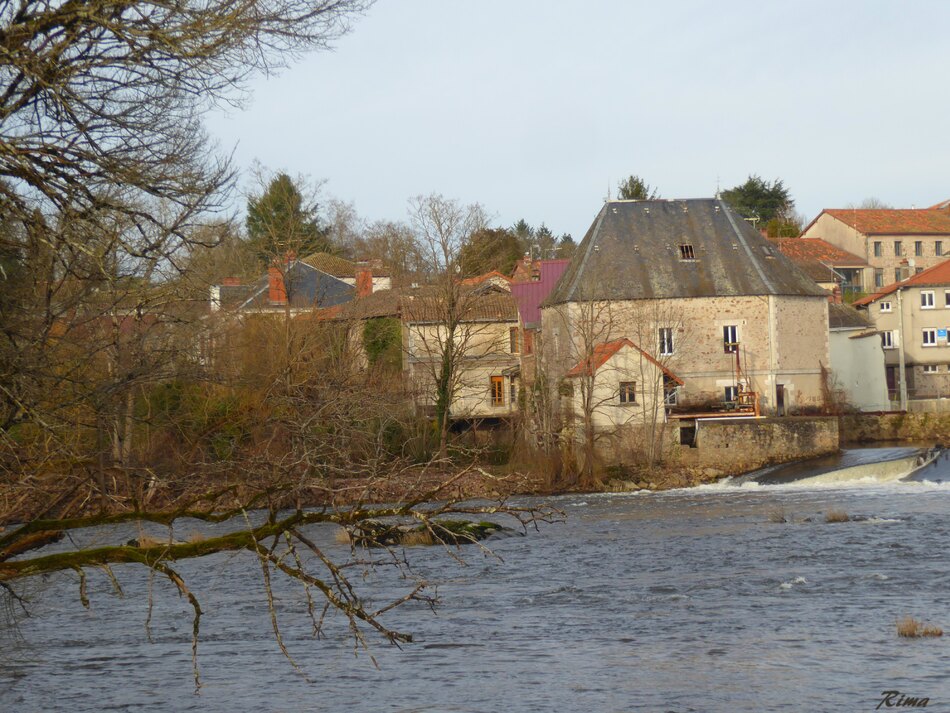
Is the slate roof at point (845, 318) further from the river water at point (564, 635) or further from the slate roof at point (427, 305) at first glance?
the river water at point (564, 635)

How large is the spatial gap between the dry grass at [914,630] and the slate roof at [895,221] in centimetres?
6791

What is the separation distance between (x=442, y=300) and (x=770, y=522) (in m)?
19.9

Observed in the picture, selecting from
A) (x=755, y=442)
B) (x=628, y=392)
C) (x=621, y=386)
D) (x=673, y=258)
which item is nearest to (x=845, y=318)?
(x=673, y=258)

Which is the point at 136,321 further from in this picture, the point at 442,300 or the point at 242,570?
the point at 442,300

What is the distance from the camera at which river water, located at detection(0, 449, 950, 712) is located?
11773 mm

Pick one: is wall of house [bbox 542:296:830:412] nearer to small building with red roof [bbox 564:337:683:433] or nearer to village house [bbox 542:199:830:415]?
village house [bbox 542:199:830:415]

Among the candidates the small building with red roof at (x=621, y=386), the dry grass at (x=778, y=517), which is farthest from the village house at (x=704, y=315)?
the dry grass at (x=778, y=517)

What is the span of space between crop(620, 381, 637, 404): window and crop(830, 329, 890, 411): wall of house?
1576 centimetres

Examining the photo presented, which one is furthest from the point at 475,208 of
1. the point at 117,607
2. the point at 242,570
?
the point at 117,607

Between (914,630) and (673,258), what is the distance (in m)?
35.5

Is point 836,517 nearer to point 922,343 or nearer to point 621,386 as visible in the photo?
point 621,386

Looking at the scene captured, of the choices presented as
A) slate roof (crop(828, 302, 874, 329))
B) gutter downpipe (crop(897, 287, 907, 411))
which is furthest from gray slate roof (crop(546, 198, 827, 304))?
gutter downpipe (crop(897, 287, 907, 411))

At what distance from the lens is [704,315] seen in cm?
4672

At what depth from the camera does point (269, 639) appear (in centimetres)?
1488
